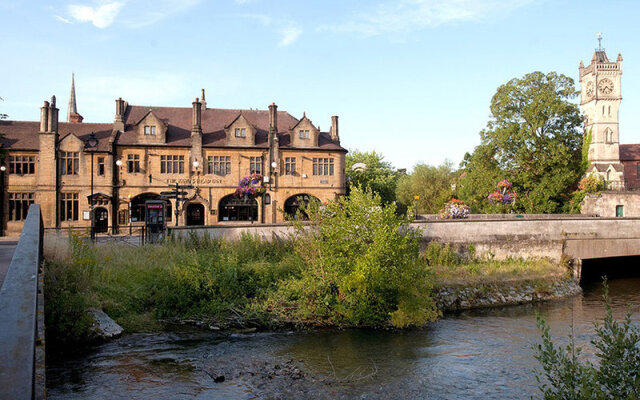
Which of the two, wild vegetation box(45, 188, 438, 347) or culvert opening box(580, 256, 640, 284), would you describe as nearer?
wild vegetation box(45, 188, 438, 347)

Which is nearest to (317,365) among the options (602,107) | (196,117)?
(196,117)

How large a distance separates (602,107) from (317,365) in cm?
5558

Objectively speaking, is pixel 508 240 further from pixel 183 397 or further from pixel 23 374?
pixel 23 374

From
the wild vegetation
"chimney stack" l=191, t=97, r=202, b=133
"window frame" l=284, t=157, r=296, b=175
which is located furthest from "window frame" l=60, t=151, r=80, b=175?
the wild vegetation

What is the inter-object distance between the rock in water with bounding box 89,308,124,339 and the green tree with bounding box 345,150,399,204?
3600cm

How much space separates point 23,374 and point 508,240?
2626cm

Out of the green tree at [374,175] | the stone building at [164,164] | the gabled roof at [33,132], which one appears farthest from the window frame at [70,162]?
the green tree at [374,175]

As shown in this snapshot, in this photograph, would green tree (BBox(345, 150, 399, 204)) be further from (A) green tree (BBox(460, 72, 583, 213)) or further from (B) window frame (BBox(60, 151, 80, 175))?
(B) window frame (BBox(60, 151, 80, 175))

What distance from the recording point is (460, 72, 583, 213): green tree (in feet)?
131

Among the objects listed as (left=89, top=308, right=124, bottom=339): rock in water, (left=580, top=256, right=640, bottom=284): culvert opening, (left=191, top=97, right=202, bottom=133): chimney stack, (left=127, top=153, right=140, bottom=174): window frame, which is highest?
(left=191, top=97, right=202, bottom=133): chimney stack

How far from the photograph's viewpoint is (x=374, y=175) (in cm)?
5322

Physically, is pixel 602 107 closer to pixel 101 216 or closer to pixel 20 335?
pixel 101 216

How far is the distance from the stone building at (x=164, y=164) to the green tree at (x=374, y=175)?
10.1 m

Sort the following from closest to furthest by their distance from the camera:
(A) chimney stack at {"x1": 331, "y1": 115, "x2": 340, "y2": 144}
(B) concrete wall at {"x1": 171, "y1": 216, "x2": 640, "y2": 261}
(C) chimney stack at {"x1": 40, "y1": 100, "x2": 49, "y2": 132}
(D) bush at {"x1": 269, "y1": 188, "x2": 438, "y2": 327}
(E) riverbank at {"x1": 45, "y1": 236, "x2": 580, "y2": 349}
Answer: (E) riverbank at {"x1": 45, "y1": 236, "x2": 580, "y2": 349} < (D) bush at {"x1": 269, "y1": 188, "x2": 438, "y2": 327} < (B) concrete wall at {"x1": 171, "y1": 216, "x2": 640, "y2": 261} < (C) chimney stack at {"x1": 40, "y1": 100, "x2": 49, "y2": 132} < (A) chimney stack at {"x1": 331, "y1": 115, "x2": 340, "y2": 144}
